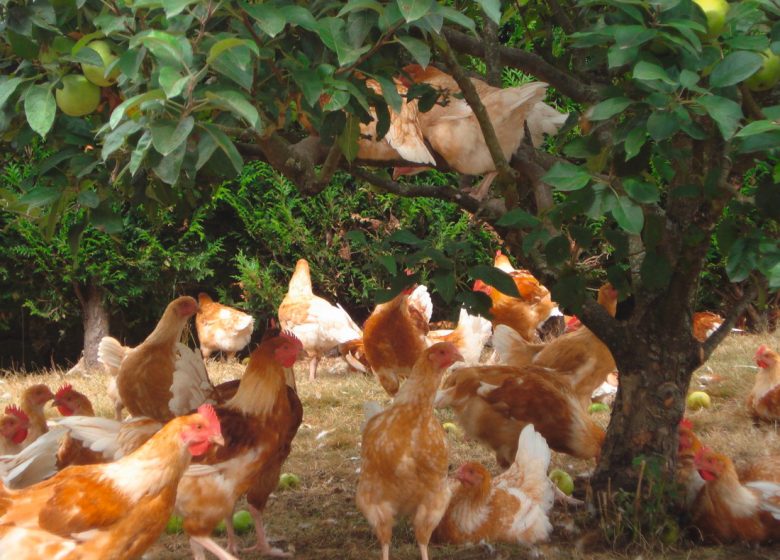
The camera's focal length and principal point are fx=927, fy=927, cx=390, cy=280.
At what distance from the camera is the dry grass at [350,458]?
3842 millimetres

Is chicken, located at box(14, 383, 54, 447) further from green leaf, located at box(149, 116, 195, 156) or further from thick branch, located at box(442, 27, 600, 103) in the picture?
green leaf, located at box(149, 116, 195, 156)

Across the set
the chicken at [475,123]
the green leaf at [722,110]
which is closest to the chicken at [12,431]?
the chicken at [475,123]

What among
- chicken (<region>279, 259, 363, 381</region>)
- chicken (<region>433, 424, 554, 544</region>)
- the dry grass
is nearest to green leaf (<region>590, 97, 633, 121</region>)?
the dry grass

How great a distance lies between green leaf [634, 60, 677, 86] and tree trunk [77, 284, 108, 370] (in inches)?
321

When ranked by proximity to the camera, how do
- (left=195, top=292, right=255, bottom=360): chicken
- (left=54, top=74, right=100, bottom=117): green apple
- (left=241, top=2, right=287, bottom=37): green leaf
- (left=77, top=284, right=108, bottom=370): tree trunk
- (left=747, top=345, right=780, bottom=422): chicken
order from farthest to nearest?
(left=77, top=284, right=108, bottom=370): tree trunk → (left=195, top=292, right=255, bottom=360): chicken → (left=747, top=345, right=780, bottom=422): chicken → (left=54, top=74, right=100, bottom=117): green apple → (left=241, top=2, right=287, bottom=37): green leaf

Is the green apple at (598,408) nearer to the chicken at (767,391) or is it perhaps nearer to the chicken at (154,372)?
the chicken at (767,391)

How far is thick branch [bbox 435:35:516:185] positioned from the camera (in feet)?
9.09

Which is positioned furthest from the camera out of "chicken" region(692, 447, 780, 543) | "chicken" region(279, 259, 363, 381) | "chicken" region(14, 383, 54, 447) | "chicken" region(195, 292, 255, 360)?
"chicken" region(195, 292, 255, 360)

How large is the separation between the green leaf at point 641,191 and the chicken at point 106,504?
170 cm

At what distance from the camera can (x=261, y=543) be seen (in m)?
4.00

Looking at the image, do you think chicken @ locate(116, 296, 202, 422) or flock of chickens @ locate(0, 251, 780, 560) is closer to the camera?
flock of chickens @ locate(0, 251, 780, 560)

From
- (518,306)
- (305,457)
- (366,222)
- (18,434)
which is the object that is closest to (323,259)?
(366,222)

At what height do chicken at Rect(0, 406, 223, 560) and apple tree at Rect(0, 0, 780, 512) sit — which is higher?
apple tree at Rect(0, 0, 780, 512)

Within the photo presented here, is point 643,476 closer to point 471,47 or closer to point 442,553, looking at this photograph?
point 442,553
